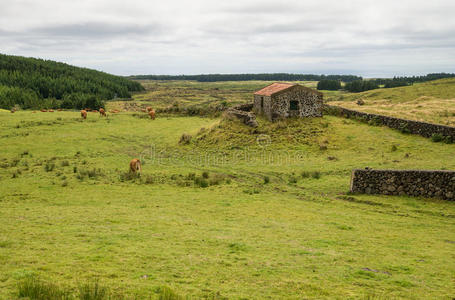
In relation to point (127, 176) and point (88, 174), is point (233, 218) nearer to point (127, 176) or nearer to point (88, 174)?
point (127, 176)

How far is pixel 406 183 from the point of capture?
1798 centimetres

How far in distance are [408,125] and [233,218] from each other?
24023 mm

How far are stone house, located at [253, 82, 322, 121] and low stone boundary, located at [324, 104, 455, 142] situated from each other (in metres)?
4.13

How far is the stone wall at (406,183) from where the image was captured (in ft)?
56.1

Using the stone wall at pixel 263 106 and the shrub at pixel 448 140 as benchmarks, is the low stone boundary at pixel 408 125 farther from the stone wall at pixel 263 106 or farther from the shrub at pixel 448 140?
the stone wall at pixel 263 106

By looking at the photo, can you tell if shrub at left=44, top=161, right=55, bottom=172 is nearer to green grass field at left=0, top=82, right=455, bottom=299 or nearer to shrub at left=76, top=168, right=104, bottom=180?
green grass field at left=0, top=82, right=455, bottom=299

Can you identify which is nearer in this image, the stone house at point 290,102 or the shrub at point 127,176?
the shrub at point 127,176

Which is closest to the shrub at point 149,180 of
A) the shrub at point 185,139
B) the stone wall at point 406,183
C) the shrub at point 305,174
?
the shrub at point 305,174

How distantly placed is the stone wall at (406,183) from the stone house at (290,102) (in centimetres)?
1795

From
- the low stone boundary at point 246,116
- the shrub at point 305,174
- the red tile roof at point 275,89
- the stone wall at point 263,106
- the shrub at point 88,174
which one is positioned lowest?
the shrub at point 88,174

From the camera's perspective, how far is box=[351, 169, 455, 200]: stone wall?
56.1ft

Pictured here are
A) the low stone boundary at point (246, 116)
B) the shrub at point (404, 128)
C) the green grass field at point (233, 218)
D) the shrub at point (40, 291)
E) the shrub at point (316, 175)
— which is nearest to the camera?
the shrub at point (40, 291)

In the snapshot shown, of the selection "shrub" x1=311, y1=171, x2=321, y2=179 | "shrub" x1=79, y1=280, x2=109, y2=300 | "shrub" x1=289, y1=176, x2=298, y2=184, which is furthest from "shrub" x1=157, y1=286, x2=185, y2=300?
"shrub" x1=311, y1=171, x2=321, y2=179

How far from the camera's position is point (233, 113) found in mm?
37781
